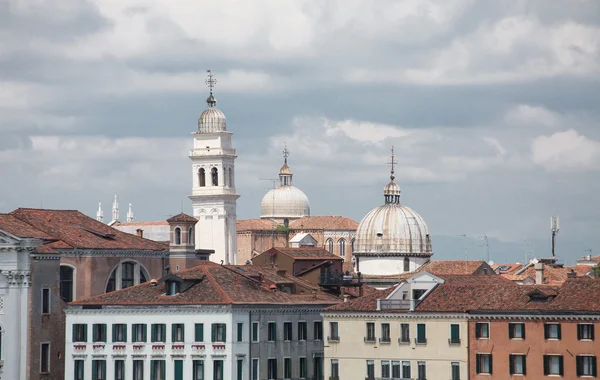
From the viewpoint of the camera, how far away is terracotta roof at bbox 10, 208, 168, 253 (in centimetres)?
10881

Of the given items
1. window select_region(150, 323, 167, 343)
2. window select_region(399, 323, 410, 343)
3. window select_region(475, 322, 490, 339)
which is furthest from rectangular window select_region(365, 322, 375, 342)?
window select_region(150, 323, 167, 343)

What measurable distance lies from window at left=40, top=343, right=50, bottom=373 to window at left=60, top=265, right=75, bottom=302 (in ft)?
13.8

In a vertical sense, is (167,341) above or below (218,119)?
below

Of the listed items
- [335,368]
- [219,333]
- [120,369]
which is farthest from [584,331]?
[120,369]

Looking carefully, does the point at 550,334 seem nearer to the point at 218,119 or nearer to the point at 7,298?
the point at 7,298

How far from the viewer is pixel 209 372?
93.3m

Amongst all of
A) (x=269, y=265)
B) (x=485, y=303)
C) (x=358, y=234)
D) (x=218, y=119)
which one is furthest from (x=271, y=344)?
(x=218, y=119)

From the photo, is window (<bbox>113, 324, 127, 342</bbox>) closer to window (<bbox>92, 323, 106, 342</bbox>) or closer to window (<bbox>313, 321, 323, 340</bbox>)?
window (<bbox>92, 323, 106, 342</bbox>)

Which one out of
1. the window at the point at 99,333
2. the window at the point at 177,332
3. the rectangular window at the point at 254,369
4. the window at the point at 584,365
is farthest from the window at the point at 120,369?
the window at the point at 584,365

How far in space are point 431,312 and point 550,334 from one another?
634 centimetres

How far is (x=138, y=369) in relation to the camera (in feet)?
312

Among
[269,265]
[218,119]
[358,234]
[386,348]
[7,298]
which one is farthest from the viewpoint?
[218,119]

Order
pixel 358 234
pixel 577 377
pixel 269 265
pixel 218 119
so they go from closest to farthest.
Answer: pixel 577 377 → pixel 269 265 → pixel 358 234 → pixel 218 119

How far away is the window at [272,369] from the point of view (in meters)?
94.6
